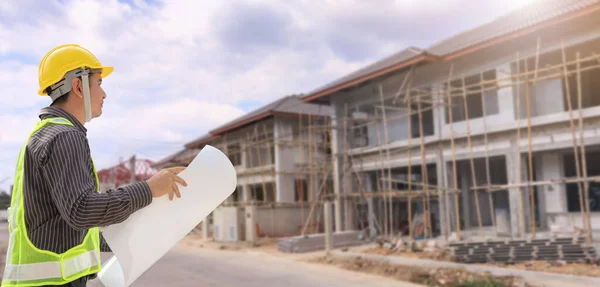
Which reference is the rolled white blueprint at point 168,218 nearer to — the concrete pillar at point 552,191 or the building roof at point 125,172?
the concrete pillar at point 552,191

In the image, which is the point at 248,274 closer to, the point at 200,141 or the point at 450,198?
the point at 450,198

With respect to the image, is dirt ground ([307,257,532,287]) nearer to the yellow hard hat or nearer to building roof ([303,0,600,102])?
building roof ([303,0,600,102])

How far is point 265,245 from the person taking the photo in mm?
18094

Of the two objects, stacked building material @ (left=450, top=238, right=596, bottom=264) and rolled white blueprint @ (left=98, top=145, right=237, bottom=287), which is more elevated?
rolled white blueprint @ (left=98, top=145, right=237, bottom=287)

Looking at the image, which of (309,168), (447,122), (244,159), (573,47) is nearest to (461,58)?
(447,122)

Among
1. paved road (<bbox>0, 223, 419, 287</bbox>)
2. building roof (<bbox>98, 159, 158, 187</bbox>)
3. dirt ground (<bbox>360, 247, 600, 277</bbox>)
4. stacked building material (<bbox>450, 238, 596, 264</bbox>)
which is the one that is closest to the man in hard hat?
paved road (<bbox>0, 223, 419, 287</bbox>)

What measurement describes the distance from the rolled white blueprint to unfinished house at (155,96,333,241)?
16.5 meters

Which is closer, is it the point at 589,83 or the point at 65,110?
the point at 65,110

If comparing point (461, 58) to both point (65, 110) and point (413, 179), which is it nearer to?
point (413, 179)

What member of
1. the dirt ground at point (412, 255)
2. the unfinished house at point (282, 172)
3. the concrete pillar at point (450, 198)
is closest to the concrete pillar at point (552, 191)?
the concrete pillar at point (450, 198)

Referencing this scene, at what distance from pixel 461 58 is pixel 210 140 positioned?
61.3ft

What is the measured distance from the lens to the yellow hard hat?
65.7 inches

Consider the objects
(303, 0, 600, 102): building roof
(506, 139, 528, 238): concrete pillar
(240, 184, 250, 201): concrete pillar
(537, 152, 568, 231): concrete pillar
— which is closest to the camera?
(303, 0, 600, 102): building roof

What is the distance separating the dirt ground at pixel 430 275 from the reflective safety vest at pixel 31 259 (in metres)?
7.85
